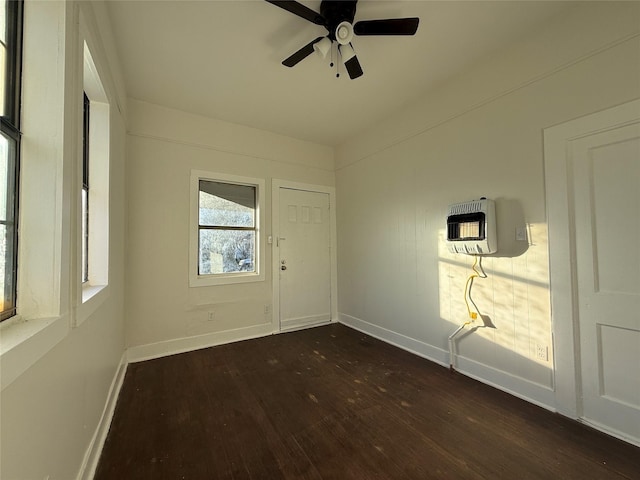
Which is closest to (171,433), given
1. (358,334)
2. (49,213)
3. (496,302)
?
(49,213)

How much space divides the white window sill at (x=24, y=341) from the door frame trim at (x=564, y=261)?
280 cm

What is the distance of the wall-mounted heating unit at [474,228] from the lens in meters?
2.14

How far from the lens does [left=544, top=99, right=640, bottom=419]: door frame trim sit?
1.79 m

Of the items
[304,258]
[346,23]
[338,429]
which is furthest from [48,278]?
[304,258]

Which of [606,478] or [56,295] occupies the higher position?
[56,295]

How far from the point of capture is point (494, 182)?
2230 mm

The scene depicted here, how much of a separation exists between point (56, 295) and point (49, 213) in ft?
1.06

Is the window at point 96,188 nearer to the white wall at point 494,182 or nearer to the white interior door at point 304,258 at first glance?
the white interior door at point 304,258

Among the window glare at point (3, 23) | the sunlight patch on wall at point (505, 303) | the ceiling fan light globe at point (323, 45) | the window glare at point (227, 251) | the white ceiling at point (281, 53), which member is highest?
the white ceiling at point (281, 53)

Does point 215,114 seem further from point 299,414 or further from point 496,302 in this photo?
point 496,302

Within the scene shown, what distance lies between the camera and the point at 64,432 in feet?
3.62

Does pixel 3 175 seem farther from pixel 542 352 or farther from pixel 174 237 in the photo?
pixel 542 352

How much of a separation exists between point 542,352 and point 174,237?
361 cm

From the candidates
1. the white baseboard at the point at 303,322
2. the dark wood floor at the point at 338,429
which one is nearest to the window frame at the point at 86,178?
the dark wood floor at the point at 338,429
